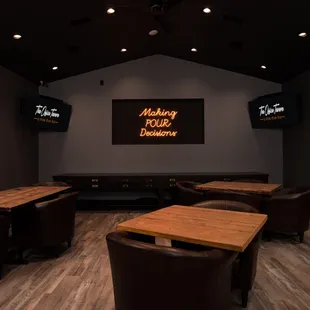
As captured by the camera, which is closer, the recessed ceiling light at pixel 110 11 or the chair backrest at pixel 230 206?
the chair backrest at pixel 230 206

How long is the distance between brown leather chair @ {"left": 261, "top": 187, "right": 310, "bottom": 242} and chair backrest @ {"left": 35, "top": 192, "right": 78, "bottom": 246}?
110 inches

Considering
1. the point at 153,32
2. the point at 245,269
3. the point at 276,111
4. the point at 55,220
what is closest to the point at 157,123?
the point at 153,32

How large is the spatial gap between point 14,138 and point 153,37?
3464 millimetres

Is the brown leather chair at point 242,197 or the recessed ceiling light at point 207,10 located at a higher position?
the recessed ceiling light at point 207,10

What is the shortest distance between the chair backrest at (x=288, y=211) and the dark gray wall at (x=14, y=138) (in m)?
4.68

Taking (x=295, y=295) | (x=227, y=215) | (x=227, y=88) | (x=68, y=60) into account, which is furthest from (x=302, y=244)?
(x=68, y=60)

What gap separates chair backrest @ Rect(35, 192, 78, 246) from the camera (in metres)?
3.65

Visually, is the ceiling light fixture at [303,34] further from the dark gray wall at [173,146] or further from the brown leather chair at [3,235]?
the brown leather chair at [3,235]

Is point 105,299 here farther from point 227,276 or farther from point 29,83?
point 29,83

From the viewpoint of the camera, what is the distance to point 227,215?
265cm

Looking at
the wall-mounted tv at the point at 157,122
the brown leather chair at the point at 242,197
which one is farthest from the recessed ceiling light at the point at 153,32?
the brown leather chair at the point at 242,197

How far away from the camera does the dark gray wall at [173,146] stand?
24.3 feet

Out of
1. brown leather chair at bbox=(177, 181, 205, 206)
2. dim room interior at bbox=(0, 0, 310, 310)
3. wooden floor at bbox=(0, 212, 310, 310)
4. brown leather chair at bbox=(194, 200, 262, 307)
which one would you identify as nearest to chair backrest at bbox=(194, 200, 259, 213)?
dim room interior at bbox=(0, 0, 310, 310)

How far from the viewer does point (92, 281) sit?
3.19 m
